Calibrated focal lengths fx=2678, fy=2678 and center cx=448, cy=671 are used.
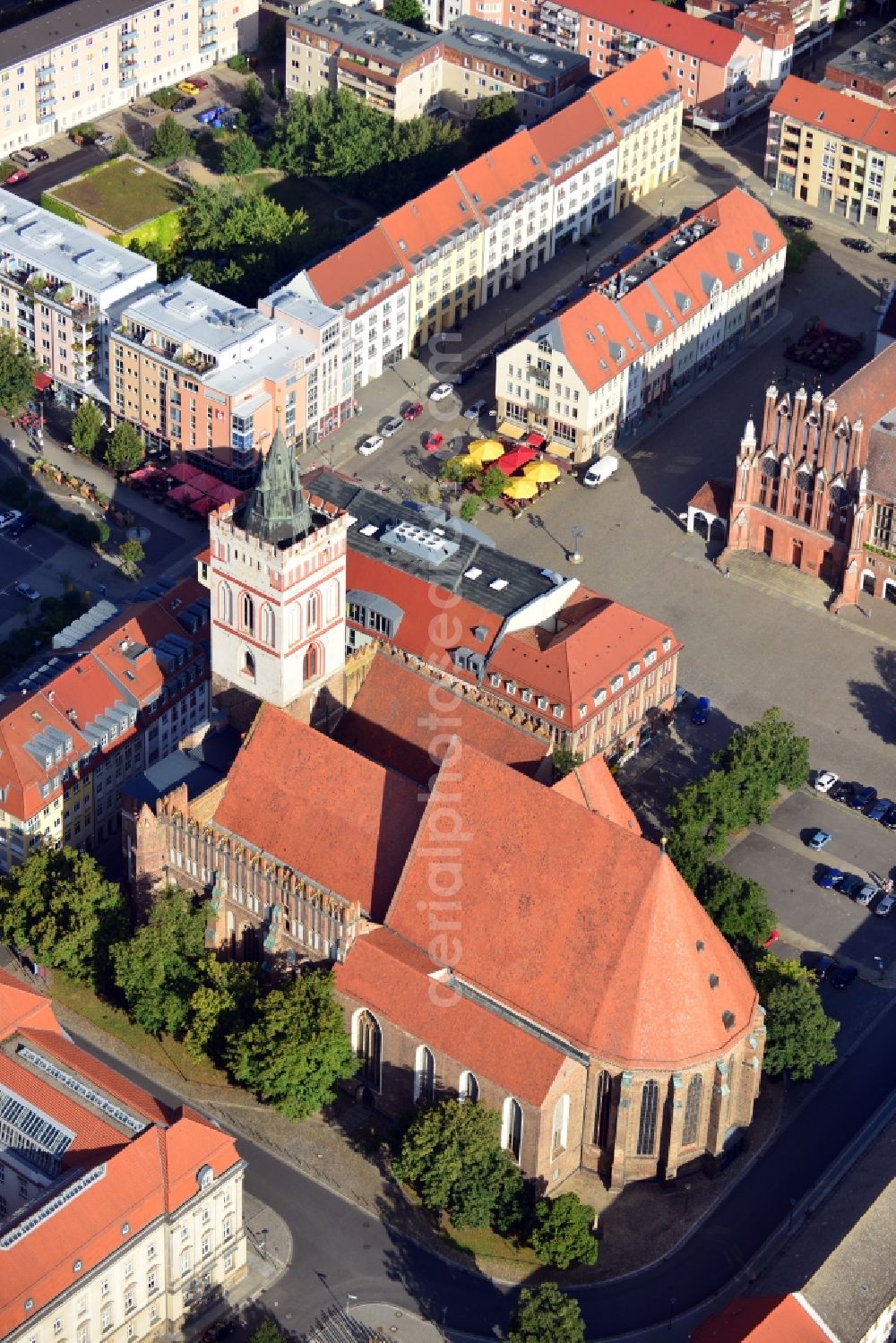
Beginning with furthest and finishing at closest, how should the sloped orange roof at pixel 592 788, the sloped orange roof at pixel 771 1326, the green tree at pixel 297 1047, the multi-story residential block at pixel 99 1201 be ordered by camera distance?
the sloped orange roof at pixel 592 788
the green tree at pixel 297 1047
the sloped orange roof at pixel 771 1326
the multi-story residential block at pixel 99 1201

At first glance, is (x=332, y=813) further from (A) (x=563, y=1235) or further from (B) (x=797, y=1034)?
(B) (x=797, y=1034)

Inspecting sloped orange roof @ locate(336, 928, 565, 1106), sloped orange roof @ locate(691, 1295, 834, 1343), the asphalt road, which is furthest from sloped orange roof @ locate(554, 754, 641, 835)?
sloped orange roof @ locate(691, 1295, 834, 1343)

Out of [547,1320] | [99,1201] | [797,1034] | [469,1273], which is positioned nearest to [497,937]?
[469,1273]

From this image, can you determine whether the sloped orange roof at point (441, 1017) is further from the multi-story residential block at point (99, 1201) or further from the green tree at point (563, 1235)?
the multi-story residential block at point (99, 1201)

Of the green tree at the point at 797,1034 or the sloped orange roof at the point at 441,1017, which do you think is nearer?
the sloped orange roof at the point at 441,1017

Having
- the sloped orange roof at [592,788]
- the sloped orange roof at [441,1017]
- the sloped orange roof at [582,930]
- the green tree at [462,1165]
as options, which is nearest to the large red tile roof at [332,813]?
the sloped orange roof at [441,1017]

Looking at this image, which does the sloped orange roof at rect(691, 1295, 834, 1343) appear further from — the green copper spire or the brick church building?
the green copper spire
